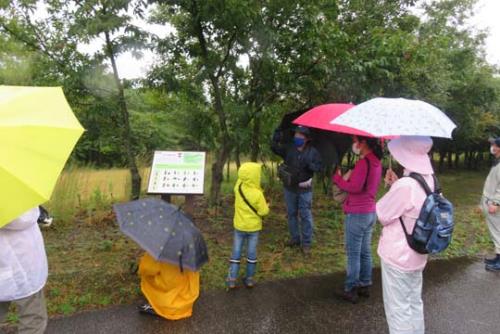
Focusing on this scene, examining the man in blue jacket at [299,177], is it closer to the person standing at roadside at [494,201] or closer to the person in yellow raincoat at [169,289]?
the person in yellow raincoat at [169,289]

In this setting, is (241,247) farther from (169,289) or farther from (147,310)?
(147,310)

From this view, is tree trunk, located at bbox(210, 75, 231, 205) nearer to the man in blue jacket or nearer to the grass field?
the grass field

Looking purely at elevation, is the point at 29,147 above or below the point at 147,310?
above

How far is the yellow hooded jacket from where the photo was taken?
158 inches

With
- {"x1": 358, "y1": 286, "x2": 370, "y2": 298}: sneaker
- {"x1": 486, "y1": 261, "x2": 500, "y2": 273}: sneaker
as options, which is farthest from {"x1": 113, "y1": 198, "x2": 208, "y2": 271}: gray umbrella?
{"x1": 486, "y1": 261, "x2": 500, "y2": 273}: sneaker

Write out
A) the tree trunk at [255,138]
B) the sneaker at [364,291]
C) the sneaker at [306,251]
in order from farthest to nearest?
the tree trunk at [255,138] → the sneaker at [306,251] → the sneaker at [364,291]

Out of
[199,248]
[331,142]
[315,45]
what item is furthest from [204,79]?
[199,248]

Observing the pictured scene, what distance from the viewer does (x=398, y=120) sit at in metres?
2.70

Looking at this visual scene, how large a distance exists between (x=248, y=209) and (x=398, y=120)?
190 centimetres

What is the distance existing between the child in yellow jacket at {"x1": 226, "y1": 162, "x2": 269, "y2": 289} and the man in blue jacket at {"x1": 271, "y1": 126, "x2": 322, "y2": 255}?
1.14 metres

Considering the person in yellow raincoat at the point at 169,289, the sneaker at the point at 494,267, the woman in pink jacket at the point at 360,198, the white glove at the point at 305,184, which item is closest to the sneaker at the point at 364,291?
the woman in pink jacket at the point at 360,198

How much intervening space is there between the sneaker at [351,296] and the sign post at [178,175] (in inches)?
74.4

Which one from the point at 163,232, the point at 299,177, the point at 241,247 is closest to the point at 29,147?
the point at 163,232

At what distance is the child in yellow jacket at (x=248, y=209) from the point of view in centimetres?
401
